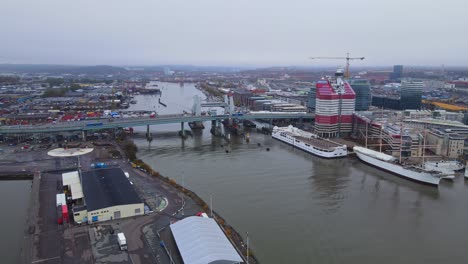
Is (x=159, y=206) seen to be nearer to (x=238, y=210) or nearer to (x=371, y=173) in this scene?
(x=238, y=210)

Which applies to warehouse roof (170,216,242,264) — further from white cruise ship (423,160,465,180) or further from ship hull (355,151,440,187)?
white cruise ship (423,160,465,180)

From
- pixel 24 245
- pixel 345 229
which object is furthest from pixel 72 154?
pixel 345 229

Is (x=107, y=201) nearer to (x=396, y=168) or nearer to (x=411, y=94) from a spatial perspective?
→ (x=396, y=168)

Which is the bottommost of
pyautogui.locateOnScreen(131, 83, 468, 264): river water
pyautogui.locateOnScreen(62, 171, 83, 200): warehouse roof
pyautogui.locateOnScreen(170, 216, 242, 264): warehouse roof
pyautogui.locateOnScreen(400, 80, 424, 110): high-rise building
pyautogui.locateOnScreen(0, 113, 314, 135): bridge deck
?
pyautogui.locateOnScreen(131, 83, 468, 264): river water

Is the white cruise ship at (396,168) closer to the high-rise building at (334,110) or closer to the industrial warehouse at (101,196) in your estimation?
the high-rise building at (334,110)

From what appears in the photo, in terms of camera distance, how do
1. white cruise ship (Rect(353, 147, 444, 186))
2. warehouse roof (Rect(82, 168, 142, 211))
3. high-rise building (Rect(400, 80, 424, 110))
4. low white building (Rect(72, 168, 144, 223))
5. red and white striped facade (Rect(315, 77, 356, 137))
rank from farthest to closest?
high-rise building (Rect(400, 80, 424, 110)) → red and white striped facade (Rect(315, 77, 356, 137)) → white cruise ship (Rect(353, 147, 444, 186)) → warehouse roof (Rect(82, 168, 142, 211)) → low white building (Rect(72, 168, 144, 223))

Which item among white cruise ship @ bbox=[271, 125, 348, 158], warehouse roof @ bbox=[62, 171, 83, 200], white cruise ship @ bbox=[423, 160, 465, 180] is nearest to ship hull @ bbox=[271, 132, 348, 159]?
white cruise ship @ bbox=[271, 125, 348, 158]
